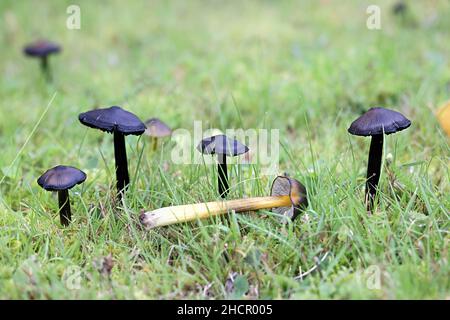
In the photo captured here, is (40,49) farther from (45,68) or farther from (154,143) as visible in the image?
(154,143)

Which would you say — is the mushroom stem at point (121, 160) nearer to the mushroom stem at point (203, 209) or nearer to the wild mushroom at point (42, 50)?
the mushroom stem at point (203, 209)

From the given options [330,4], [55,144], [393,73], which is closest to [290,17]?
[330,4]

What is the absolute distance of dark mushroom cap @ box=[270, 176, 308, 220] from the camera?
9.75 ft

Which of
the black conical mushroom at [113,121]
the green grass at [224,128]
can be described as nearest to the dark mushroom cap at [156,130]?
the green grass at [224,128]

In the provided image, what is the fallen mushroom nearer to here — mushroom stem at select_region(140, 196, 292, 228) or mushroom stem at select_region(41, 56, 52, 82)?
mushroom stem at select_region(140, 196, 292, 228)

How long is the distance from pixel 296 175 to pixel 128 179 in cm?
100

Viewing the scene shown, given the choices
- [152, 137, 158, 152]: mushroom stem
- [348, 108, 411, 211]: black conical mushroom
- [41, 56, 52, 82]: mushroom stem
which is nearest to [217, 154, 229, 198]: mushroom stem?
[348, 108, 411, 211]: black conical mushroom

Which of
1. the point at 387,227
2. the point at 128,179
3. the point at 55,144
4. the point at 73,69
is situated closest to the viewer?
the point at 387,227

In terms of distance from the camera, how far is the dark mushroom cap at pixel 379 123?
112 inches

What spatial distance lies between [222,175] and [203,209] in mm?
326

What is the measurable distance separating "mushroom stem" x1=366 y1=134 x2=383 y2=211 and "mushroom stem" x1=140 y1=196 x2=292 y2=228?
0.46 meters

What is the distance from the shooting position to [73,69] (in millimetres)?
6203

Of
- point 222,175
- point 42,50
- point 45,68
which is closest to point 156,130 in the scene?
point 222,175
